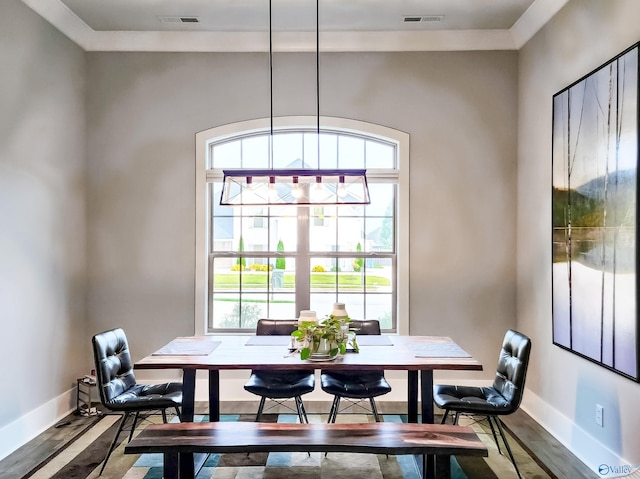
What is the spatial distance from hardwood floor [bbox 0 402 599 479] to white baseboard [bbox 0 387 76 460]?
0.16 ft

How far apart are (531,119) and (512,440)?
263cm

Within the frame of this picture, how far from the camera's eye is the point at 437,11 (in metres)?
4.15

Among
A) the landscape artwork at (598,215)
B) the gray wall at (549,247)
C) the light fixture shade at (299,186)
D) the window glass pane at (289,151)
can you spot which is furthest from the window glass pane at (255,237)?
the landscape artwork at (598,215)

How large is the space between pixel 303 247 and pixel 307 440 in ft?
8.00

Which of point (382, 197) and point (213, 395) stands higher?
point (382, 197)

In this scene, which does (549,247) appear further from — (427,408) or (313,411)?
(313,411)

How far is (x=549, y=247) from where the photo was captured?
12.8 ft

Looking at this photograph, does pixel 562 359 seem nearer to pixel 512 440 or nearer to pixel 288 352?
pixel 512 440

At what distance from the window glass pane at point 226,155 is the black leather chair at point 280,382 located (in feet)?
5.53

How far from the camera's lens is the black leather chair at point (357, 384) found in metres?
3.46

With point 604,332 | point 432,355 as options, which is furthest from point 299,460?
point 604,332

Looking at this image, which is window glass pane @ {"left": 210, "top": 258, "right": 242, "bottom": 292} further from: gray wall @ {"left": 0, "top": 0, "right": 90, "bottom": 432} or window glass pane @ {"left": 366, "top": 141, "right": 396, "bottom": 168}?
window glass pane @ {"left": 366, "top": 141, "right": 396, "bottom": 168}

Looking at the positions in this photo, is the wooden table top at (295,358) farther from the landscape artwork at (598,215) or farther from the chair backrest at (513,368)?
the landscape artwork at (598,215)

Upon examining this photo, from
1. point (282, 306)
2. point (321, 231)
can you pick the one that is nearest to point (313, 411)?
point (282, 306)
